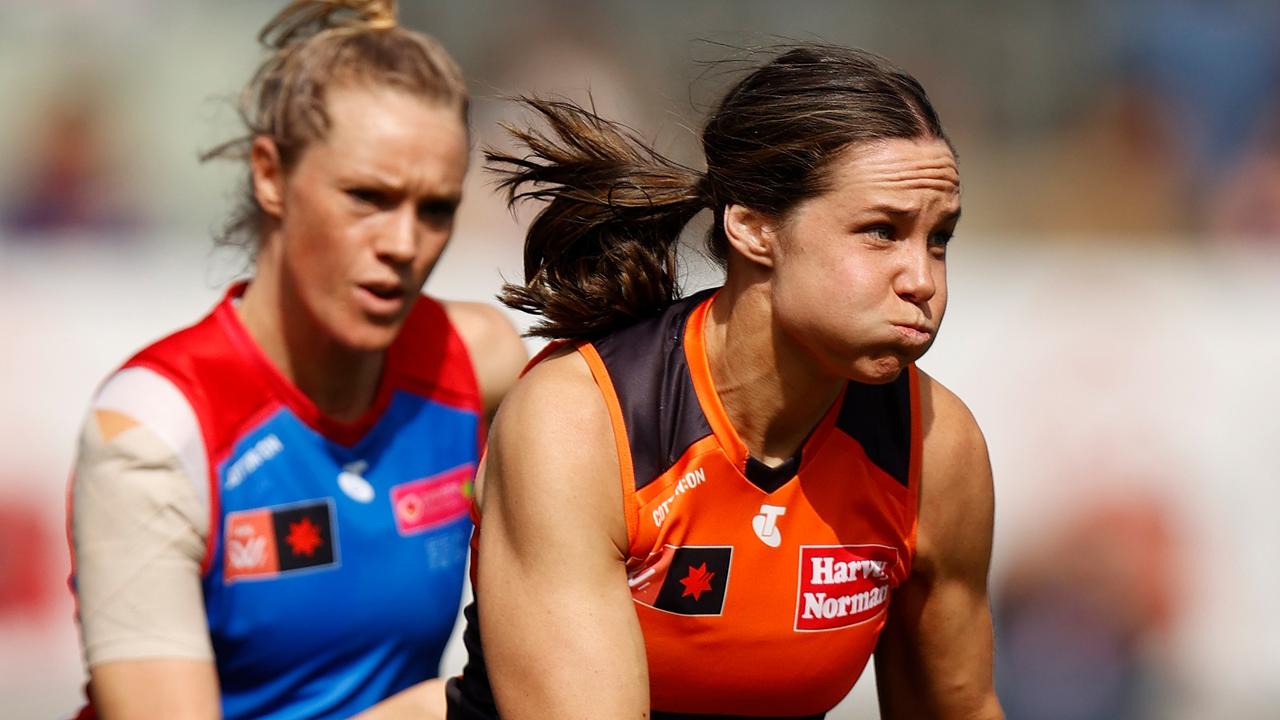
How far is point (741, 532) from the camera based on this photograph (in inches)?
106

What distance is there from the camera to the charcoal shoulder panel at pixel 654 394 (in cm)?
263

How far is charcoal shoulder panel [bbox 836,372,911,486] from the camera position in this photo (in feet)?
9.23

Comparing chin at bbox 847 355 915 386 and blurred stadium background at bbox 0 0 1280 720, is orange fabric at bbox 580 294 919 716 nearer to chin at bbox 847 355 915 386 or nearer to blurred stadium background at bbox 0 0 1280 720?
chin at bbox 847 355 915 386

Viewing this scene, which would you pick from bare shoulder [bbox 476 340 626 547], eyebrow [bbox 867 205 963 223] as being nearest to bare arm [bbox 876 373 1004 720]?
eyebrow [bbox 867 205 963 223]

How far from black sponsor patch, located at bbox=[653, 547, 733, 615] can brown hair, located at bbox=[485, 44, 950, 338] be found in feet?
1.49

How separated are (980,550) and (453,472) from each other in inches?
56.9

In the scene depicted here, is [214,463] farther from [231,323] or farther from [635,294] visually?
[635,294]

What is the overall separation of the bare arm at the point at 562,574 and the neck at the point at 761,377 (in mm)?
255

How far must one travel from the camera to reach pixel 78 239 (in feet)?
21.4

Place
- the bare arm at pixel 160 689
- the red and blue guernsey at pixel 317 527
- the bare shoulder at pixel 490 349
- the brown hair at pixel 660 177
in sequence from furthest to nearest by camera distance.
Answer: the bare shoulder at pixel 490 349 → the red and blue guernsey at pixel 317 527 → the bare arm at pixel 160 689 → the brown hair at pixel 660 177

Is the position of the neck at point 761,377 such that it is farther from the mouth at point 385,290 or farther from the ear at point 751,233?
the mouth at point 385,290

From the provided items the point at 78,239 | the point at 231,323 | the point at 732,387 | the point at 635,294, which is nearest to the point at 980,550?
the point at 732,387

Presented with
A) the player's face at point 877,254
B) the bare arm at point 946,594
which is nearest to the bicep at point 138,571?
the bare arm at point 946,594

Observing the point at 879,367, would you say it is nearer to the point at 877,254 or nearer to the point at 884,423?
the point at 877,254
